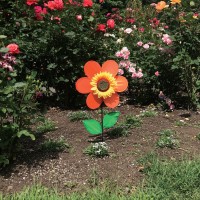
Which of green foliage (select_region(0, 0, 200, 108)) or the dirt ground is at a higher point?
green foliage (select_region(0, 0, 200, 108))

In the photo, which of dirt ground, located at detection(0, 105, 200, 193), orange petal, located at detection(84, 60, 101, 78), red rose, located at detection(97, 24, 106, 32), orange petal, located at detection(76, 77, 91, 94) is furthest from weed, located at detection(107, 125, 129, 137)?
red rose, located at detection(97, 24, 106, 32)

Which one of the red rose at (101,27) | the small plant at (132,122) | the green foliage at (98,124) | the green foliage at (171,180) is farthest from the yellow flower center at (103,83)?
the red rose at (101,27)

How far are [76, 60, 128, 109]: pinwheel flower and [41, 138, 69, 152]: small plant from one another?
47cm

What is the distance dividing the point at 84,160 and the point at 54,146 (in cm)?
41

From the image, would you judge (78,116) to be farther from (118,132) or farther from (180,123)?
(180,123)

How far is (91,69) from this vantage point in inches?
183

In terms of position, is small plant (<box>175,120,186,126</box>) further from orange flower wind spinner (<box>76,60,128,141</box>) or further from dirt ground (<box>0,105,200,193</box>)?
orange flower wind spinner (<box>76,60,128,141</box>)

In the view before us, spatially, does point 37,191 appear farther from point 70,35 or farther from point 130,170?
point 70,35

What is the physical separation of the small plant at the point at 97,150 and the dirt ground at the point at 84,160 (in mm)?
49

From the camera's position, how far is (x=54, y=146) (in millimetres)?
4539

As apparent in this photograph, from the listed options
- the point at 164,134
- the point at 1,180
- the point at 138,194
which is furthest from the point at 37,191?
the point at 164,134

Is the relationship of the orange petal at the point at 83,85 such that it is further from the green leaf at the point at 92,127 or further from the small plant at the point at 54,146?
the small plant at the point at 54,146

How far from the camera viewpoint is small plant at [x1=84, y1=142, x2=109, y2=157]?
4336 mm

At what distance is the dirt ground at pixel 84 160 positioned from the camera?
13.0 feet
